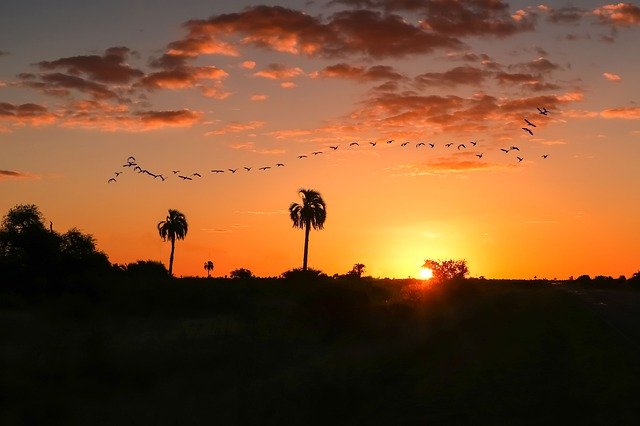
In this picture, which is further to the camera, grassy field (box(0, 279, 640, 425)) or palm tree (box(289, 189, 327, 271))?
palm tree (box(289, 189, 327, 271))

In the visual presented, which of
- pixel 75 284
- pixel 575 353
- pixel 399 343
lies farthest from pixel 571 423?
pixel 75 284

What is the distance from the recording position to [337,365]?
122 feet

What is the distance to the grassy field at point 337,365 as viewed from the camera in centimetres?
2883

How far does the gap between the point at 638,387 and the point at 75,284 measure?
173 feet

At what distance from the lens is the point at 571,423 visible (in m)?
25.0

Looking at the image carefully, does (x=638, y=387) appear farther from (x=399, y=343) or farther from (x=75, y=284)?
(x=75, y=284)

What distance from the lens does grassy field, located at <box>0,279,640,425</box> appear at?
94.6 ft

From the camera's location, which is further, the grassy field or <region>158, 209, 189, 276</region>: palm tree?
<region>158, 209, 189, 276</region>: palm tree

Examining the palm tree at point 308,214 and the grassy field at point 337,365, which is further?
the palm tree at point 308,214

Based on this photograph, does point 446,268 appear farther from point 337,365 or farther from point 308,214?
point 337,365

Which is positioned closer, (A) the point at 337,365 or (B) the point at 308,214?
(A) the point at 337,365

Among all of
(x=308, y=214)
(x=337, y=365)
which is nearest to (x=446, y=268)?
(x=308, y=214)

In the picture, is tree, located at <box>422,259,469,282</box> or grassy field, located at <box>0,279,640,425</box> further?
tree, located at <box>422,259,469,282</box>

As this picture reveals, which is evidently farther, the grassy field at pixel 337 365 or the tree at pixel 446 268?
the tree at pixel 446 268
